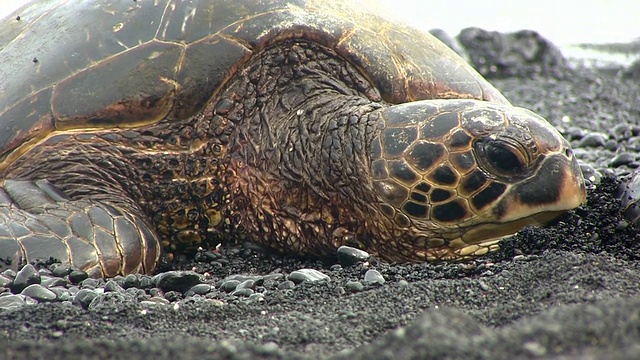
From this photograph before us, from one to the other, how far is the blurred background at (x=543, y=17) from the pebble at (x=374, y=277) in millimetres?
12525

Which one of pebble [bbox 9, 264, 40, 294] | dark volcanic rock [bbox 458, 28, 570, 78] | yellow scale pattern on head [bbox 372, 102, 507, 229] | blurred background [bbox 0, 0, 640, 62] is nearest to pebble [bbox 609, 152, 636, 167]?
A: yellow scale pattern on head [bbox 372, 102, 507, 229]

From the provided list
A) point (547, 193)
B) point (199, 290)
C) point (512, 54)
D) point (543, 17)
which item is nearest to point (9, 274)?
point (199, 290)

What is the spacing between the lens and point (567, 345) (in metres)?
1.68

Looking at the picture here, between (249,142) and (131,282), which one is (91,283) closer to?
(131,282)

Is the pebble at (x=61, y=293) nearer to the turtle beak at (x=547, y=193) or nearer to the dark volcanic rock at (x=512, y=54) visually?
the turtle beak at (x=547, y=193)

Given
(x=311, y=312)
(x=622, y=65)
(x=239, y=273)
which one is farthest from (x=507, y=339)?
(x=622, y=65)

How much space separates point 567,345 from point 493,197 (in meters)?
1.87

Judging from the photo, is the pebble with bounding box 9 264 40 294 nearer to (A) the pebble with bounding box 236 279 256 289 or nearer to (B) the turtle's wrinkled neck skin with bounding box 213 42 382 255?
(A) the pebble with bounding box 236 279 256 289

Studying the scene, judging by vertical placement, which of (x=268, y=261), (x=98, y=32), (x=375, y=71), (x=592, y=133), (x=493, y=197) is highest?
(x=98, y=32)

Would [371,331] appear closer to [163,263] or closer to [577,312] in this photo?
[577,312]

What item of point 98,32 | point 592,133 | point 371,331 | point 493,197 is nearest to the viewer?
point 371,331

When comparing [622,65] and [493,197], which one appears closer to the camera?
[493,197]

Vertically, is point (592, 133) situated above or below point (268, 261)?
below

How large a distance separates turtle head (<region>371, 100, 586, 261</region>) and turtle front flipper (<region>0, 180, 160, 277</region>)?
47.3 inches
